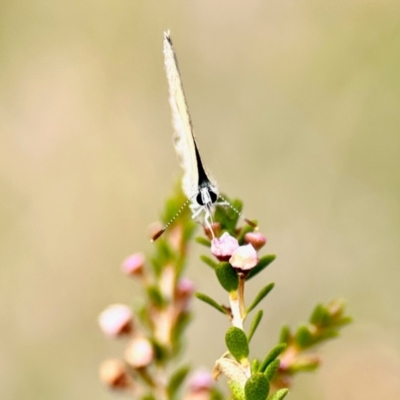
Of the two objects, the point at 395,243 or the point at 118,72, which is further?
the point at 118,72

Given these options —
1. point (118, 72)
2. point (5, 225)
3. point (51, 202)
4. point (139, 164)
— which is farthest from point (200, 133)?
point (5, 225)

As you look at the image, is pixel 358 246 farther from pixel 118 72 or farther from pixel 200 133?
pixel 118 72

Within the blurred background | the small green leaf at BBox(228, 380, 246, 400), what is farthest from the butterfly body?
the blurred background

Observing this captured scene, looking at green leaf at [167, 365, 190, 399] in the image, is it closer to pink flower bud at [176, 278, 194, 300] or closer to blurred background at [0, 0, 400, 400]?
pink flower bud at [176, 278, 194, 300]

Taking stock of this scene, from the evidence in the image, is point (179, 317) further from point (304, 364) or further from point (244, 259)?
point (244, 259)

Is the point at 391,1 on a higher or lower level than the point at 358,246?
higher

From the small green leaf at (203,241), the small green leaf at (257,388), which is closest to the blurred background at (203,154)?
the small green leaf at (203,241)

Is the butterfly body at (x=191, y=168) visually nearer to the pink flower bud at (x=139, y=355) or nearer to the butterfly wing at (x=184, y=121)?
the butterfly wing at (x=184, y=121)

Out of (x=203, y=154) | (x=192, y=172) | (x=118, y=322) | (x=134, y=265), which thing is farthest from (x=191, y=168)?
(x=203, y=154)
